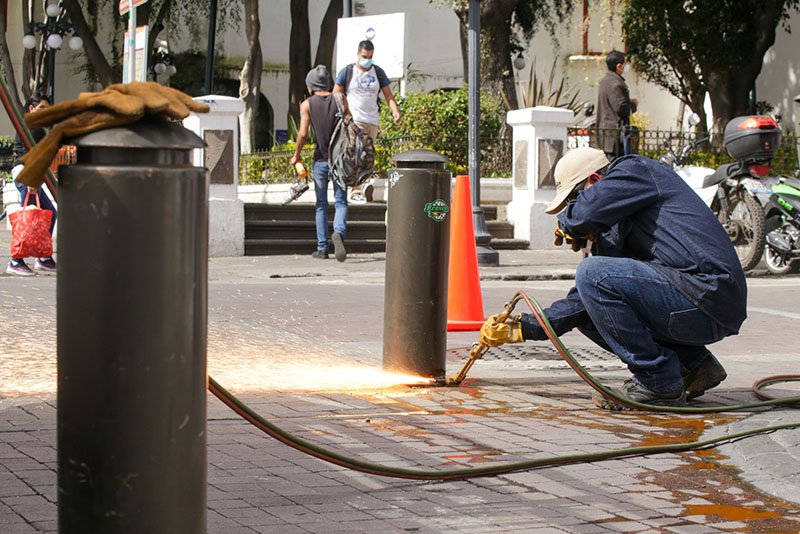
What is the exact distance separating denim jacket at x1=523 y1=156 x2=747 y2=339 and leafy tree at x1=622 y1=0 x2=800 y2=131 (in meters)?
19.3

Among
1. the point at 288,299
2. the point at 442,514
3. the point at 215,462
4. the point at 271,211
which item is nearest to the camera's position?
the point at 442,514

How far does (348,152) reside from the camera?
1343cm

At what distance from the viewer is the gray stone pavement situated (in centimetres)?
400

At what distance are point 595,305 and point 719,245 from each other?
23.1 inches

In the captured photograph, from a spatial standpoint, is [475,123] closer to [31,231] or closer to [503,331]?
[31,231]

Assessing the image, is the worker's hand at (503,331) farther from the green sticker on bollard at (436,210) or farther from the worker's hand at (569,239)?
the green sticker on bollard at (436,210)

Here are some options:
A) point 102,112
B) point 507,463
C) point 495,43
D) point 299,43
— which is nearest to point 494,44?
point 495,43

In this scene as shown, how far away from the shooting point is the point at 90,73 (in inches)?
1390

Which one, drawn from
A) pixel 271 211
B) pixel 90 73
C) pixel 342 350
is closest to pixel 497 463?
pixel 342 350

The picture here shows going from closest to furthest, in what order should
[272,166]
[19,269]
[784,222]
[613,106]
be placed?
[19,269] < [784,222] < [613,106] < [272,166]

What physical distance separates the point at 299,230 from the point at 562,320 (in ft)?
30.9

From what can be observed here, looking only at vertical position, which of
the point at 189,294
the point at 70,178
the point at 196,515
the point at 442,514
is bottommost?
the point at 442,514

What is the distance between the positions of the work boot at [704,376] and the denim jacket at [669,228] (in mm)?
316

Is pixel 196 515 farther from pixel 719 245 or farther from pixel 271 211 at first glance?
pixel 271 211
